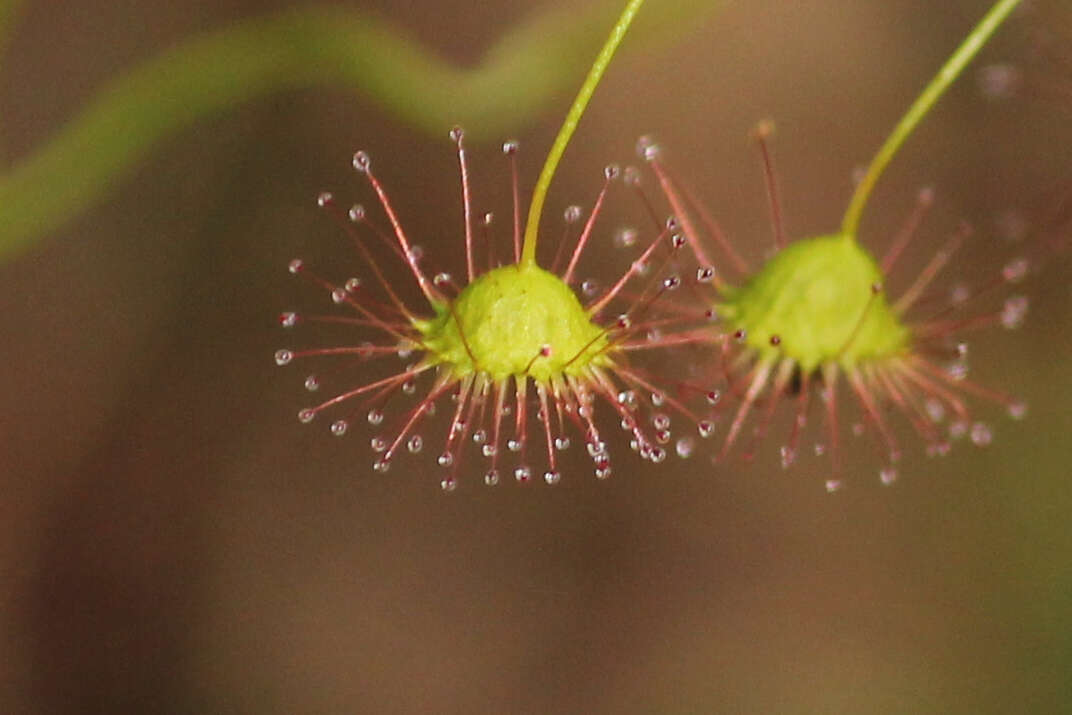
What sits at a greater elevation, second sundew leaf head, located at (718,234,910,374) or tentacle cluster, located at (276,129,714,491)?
second sundew leaf head, located at (718,234,910,374)

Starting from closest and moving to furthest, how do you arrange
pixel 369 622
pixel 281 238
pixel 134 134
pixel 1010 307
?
pixel 1010 307, pixel 134 134, pixel 281 238, pixel 369 622

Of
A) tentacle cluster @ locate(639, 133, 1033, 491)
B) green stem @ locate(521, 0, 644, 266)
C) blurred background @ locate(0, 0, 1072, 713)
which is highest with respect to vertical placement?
blurred background @ locate(0, 0, 1072, 713)

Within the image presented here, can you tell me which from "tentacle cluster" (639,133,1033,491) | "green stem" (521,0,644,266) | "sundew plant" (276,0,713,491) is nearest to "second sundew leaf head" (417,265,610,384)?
"sundew plant" (276,0,713,491)

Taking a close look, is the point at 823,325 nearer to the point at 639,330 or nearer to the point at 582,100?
the point at 639,330

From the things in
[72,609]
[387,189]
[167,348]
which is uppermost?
[387,189]

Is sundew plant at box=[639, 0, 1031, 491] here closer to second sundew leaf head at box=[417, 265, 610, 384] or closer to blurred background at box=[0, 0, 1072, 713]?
second sundew leaf head at box=[417, 265, 610, 384]

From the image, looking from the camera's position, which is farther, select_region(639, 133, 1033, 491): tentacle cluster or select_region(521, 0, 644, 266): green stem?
select_region(639, 133, 1033, 491): tentacle cluster

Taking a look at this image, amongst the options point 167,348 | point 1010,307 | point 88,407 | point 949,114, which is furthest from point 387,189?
point 1010,307

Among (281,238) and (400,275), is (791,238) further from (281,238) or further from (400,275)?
(281,238)
